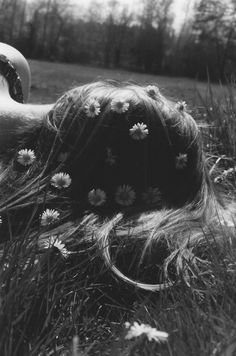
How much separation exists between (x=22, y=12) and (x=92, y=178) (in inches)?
1495

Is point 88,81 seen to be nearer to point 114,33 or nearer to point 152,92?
point 152,92

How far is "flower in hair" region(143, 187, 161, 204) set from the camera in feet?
6.63

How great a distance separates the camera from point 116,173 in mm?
2082

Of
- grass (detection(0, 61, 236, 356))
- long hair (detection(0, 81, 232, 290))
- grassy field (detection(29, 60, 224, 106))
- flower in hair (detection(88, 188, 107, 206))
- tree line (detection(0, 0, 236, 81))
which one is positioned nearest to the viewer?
grass (detection(0, 61, 236, 356))

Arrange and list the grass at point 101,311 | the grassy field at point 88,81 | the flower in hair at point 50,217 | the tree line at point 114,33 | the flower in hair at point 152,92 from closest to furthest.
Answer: the grass at point 101,311 < the flower in hair at point 50,217 < the flower in hair at point 152,92 < the grassy field at point 88,81 < the tree line at point 114,33

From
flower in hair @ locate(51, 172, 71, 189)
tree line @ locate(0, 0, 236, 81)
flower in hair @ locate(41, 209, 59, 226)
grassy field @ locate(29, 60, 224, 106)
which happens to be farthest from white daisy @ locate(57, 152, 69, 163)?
tree line @ locate(0, 0, 236, 81)

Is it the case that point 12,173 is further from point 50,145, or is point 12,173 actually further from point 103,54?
point 103,54

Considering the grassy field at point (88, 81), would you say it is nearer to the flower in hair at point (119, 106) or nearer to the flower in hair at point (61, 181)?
the flower in hair at point (119, 106)

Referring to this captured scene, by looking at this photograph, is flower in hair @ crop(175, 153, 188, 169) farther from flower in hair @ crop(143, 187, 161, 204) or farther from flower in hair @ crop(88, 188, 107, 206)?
flower in hair @ crop(88, 188, 107, 206)

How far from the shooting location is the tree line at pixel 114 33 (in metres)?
30.2

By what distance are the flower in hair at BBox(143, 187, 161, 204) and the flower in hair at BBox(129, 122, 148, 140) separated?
0.66 feet

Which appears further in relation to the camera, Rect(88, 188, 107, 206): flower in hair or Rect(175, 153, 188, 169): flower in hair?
Rect(175, 153, 188, 169): flower in hair

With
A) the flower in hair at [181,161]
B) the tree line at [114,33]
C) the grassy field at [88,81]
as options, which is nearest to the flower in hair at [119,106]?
the flower in hair at [181,161]

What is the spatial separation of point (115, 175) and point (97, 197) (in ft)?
0.50
